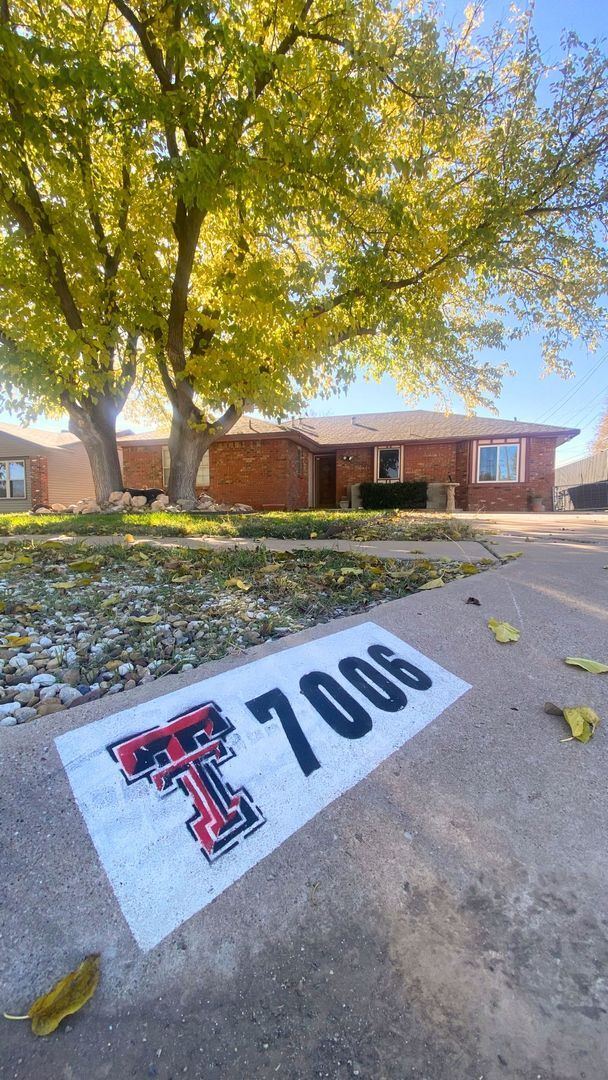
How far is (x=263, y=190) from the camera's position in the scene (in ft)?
19.7

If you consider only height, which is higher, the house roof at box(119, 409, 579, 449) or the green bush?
the house roof at box(119, 409, 579, 449)

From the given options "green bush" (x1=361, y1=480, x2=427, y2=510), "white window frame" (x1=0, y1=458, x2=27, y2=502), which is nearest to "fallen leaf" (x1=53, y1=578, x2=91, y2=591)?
"green bush" (x1=361, y1=480, x2=427, y2=510)

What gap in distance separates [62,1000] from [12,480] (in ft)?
73.7

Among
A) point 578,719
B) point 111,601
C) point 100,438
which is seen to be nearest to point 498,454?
point 100,438

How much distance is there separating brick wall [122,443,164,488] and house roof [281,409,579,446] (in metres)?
4.73

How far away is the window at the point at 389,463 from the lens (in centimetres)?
1828

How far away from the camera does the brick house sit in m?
16.2

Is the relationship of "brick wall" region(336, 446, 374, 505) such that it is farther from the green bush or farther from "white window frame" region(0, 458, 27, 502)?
"white window frame" region(0, 458, 27, 502)

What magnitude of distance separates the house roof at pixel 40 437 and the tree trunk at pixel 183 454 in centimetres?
1125

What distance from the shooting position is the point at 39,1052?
84 cm

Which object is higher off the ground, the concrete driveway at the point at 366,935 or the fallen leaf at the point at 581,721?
the fallen leaf at the point at 581,721

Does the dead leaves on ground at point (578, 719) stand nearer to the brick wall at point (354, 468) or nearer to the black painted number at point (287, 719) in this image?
the black painted number at point (287, 719)

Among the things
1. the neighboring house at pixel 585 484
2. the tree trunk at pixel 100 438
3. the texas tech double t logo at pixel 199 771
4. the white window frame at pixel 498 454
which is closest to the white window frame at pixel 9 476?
the tree trunk at pixel 100 438

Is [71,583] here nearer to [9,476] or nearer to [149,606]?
[149,606]
